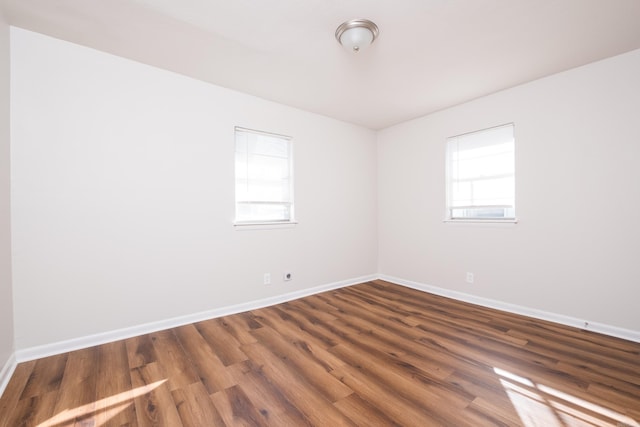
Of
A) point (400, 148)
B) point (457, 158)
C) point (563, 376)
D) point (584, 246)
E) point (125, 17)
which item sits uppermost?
point (125, 17)

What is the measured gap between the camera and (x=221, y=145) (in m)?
3.15

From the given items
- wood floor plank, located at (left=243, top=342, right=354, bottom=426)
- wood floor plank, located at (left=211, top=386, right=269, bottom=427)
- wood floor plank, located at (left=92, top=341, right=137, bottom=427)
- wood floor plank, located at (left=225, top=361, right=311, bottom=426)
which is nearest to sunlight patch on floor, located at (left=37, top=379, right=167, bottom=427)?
wood floor plank, located at (left=92, top=341, right=137, bottom=427)

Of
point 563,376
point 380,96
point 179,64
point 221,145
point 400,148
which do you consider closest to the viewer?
point 563,376

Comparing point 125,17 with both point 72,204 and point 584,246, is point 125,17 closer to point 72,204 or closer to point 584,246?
point 72,204

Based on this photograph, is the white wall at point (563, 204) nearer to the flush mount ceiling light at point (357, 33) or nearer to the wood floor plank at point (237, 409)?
the flush mount ceiling light at point (357, 33)

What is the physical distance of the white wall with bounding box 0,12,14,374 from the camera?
1918 millimetres

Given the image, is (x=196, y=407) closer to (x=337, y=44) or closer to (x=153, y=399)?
(x=153, y=399)

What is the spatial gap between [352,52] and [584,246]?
9.60 ft

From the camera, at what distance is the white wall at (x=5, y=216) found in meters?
1.92

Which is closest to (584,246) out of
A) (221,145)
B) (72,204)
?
(221,145)

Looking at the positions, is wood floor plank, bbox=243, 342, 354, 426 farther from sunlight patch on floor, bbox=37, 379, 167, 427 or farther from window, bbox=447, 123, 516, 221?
window, bbox=447, 123, 516, 221

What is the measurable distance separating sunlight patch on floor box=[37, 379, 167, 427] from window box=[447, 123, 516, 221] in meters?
3.81

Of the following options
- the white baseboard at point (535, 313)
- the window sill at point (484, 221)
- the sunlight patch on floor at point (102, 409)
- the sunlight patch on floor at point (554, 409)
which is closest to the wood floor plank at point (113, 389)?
the sunlight patch on floor at point (102, 409)

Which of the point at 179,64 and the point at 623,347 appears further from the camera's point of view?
the point at 179,64
